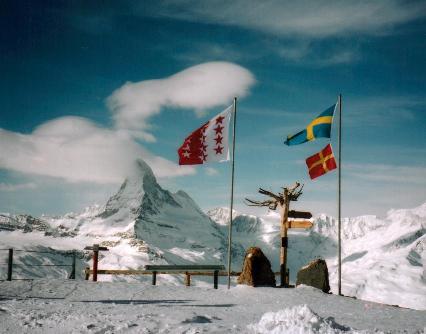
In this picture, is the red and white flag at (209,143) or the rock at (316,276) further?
the rock at (316,276)

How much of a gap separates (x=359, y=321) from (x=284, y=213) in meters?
9.67

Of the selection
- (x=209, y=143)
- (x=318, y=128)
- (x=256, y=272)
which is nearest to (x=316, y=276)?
(x=256, y=272)

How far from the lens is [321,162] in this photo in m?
20.5

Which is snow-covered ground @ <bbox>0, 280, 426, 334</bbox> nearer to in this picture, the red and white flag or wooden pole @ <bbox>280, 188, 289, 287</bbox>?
wooden pole @ <bbox>280, 188, 289, 287</bbox>

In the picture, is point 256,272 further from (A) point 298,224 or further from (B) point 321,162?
(B) point 321,162

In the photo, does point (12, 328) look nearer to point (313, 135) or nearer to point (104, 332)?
point (104, 332)

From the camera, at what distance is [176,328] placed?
10.1 metres

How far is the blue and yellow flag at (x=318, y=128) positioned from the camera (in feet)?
67.0

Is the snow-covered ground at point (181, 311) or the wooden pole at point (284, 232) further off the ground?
the wooden pole at point (284, 232)

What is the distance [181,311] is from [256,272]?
320 inches

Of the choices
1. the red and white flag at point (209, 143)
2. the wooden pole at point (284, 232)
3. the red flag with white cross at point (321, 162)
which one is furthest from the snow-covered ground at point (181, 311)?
the red and white flag at point (209, 143)

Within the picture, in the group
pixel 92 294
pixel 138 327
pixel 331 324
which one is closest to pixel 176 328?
pixel 138 327

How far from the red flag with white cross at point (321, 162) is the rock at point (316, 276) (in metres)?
4.07

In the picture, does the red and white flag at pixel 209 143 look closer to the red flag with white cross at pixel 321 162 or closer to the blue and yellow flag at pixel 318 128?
the blue and yellow flag at pixel 318 128
